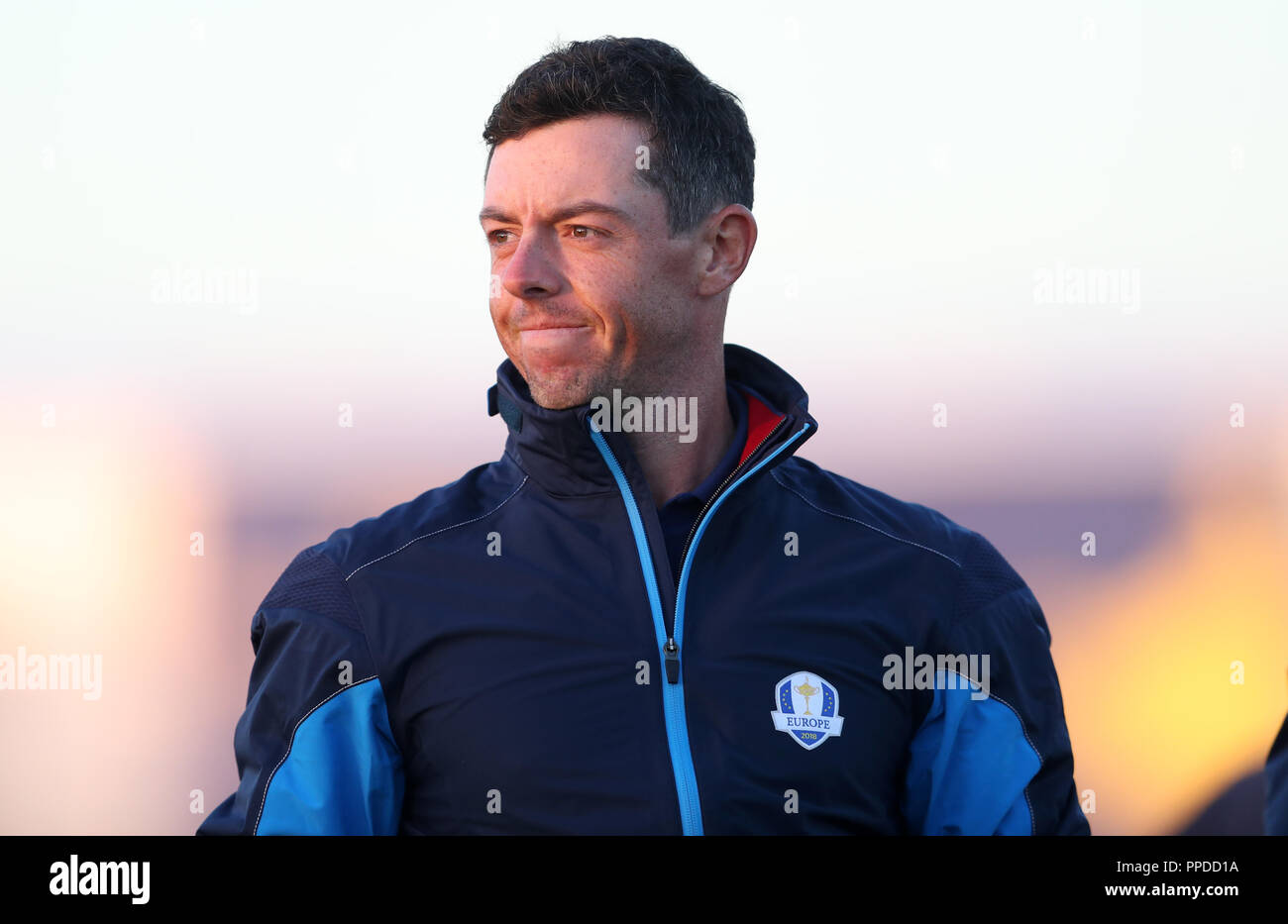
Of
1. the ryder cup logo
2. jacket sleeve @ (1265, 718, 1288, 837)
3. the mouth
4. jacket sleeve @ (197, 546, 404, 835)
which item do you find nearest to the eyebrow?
the mouth

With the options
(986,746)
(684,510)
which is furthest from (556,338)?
(986,746)

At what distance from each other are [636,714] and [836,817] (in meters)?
0.31

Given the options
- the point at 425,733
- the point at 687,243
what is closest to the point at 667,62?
the point at 687,243

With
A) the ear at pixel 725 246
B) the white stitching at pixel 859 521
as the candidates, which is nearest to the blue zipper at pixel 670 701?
the white stitching at pixel 859 521

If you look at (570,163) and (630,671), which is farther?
(570,163)

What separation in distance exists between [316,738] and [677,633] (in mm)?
496

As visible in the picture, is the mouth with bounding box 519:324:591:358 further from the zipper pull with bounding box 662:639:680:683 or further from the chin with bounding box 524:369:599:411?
the zipper pull with bounding box 662:639:680:683

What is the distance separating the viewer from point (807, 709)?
173cm

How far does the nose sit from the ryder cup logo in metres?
0.67

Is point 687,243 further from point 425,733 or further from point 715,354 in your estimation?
point 425,733

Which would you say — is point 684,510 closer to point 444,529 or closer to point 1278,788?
point 444,529

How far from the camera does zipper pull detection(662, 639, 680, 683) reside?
5.51 feet

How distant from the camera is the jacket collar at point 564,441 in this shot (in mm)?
1808
